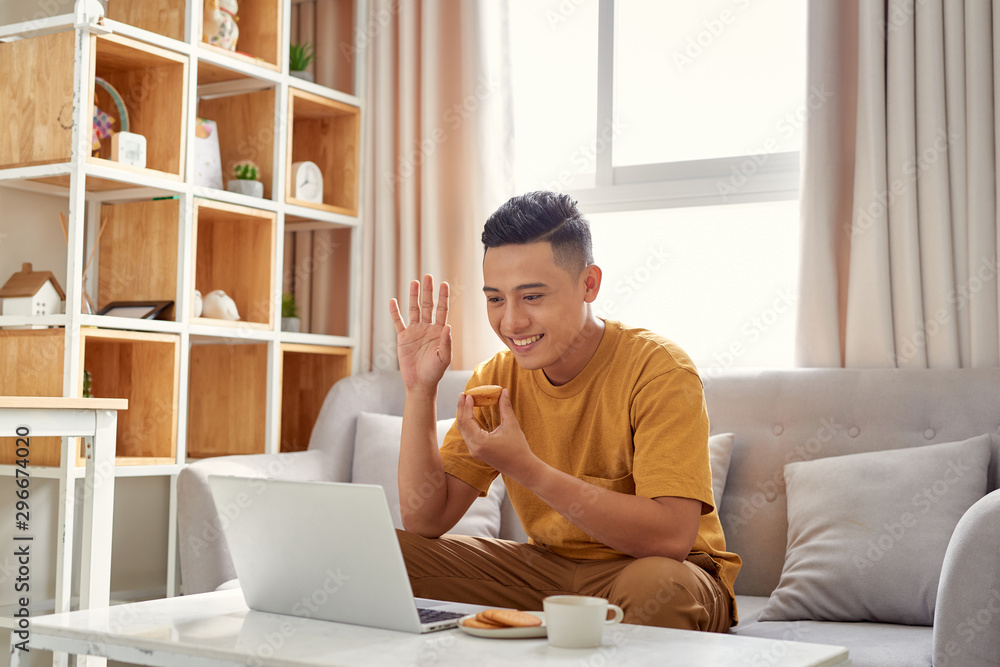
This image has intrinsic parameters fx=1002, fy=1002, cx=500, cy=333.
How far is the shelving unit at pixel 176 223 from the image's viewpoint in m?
2.30

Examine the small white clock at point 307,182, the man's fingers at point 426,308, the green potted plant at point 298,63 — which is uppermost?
the green potted plant at point 298,63

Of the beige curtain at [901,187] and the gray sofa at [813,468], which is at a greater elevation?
the beige curtain at [901,187]

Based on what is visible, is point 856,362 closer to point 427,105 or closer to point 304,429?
point 427,105

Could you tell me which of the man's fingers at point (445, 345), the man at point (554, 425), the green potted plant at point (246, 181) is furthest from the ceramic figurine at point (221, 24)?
the man's fingers at point (445, 345)

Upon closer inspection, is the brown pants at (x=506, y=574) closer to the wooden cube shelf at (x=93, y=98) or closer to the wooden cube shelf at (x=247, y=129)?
the wooden cube shelf at (x=93, y=98)

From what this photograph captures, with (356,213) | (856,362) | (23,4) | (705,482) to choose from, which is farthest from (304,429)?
(705,482)

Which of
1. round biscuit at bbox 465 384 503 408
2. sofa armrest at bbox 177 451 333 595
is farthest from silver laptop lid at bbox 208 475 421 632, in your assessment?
sofa armrest at bbox 177 451 333 595

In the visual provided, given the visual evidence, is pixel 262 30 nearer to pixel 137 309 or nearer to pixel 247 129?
pixel 247 129

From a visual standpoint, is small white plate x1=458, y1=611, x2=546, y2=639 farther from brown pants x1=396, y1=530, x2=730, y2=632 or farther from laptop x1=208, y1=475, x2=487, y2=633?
brown pants x1=396, y1=530, x2=730, y2=632

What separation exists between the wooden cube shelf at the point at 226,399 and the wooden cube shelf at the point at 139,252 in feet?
1.29

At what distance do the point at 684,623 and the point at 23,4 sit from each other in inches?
91.5

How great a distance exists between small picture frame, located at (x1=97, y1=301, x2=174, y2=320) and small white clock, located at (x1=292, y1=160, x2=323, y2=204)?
1.92ft

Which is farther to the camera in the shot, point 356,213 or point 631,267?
point 356,213

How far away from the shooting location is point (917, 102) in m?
2.31
